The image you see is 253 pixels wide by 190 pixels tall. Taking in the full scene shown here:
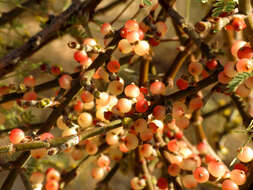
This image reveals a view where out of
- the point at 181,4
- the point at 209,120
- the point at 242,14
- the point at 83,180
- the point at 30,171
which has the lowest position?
the point at 83,180

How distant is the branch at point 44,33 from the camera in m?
0.95

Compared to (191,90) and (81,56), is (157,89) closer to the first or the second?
(191,90)

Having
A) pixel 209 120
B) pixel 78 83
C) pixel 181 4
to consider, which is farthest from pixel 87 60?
pixel 209 120

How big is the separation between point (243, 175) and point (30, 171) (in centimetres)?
58

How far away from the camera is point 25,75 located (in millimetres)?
1092

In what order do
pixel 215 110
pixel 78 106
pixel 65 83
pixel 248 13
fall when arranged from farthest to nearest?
→ pixel 215 110 → pixel 78 106 → pixel 65 83 → pixel 248 13

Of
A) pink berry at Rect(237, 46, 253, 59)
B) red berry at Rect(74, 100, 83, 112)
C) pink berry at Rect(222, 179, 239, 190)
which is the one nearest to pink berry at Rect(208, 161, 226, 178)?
pink berry at Rect(222, 179, 239, 190)

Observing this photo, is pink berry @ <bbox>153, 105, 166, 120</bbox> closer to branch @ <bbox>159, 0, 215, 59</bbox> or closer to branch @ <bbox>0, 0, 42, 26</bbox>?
branch @ <bbox>159, 0, 215, 59</bbox>

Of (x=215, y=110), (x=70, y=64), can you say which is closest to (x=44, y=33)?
(x=215, y=110)

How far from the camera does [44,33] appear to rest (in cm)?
97

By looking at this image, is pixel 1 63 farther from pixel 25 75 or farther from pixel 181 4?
pixel 181 4

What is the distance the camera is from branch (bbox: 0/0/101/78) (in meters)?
0.95

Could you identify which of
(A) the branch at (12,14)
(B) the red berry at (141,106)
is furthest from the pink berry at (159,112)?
(A) the branch at (12,14)

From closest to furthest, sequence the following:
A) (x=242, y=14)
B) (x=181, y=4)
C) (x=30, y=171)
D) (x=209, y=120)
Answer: (x=242, y=14) → (x=30, y=171) → (x=181, y=4) → (x=209, y=120)
